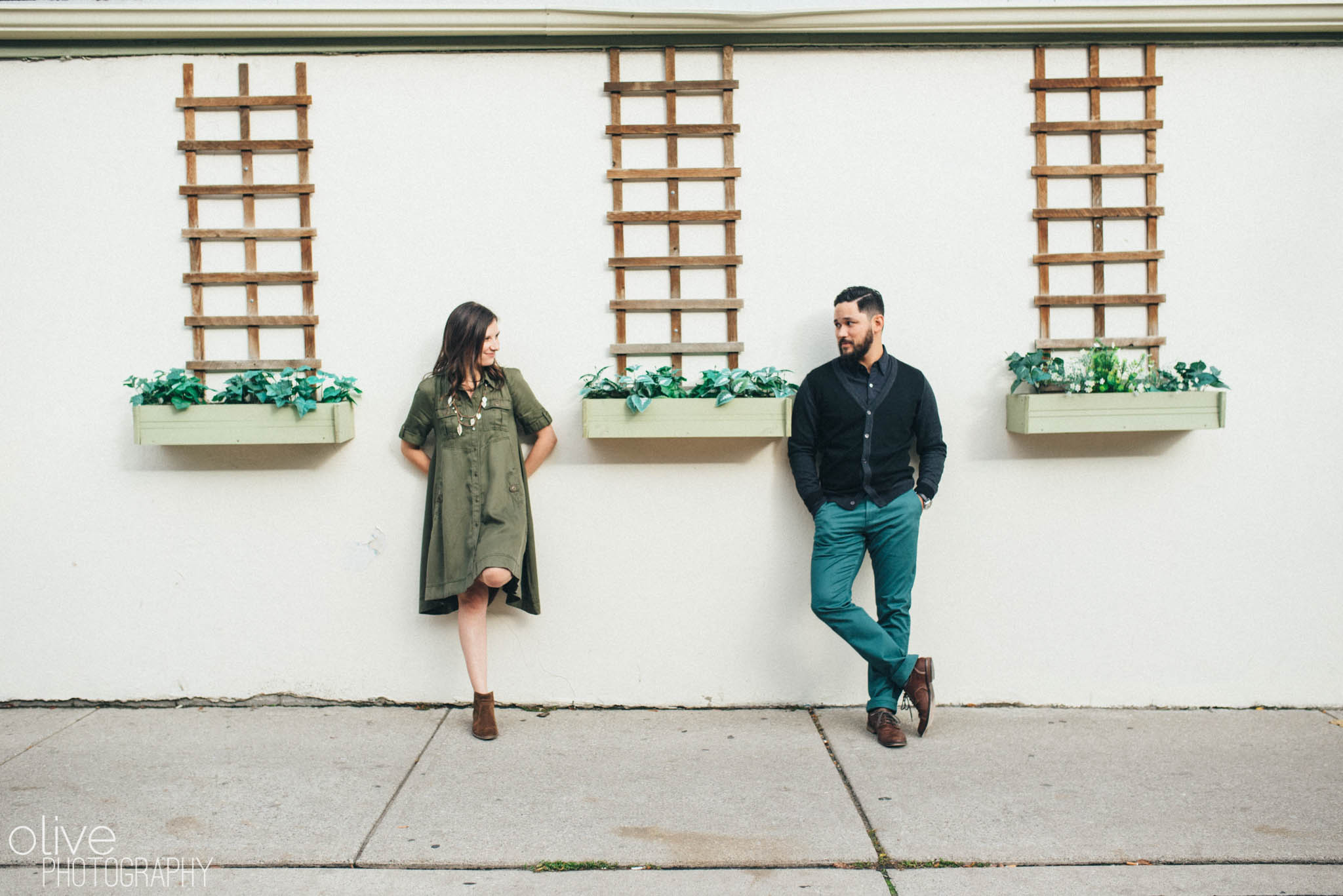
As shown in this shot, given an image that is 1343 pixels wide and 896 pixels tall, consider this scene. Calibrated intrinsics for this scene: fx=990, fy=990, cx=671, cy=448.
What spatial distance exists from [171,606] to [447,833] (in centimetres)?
213

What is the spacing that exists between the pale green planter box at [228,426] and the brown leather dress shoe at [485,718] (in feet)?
4.23

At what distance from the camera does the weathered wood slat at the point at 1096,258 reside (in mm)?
4477

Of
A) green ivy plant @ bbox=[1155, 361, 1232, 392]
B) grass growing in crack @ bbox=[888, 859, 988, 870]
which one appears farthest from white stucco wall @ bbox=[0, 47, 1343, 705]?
grass growing in crack @ bbox=[888, 859, 988, 870]

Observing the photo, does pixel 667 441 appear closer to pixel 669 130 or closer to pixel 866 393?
pixel 866 393

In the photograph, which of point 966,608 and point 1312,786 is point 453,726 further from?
point 1312,786

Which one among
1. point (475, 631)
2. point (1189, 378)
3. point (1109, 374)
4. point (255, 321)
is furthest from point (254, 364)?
point (1189, 378)

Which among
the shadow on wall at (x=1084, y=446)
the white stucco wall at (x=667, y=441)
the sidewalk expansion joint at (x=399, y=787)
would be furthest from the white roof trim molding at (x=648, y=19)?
the sidewalk expansion joint at (x=399, y=787)

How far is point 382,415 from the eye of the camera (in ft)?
15.1

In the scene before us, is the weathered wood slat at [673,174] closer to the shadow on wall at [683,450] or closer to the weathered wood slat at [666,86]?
the weathered wood slat at [666,86]

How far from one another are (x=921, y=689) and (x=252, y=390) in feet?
10.4

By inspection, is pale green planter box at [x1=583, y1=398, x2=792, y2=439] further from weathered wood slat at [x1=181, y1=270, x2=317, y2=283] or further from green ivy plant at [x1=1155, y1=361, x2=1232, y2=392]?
green ivy plant at [x1=1155, y1=361, x2=1232, y2=392]

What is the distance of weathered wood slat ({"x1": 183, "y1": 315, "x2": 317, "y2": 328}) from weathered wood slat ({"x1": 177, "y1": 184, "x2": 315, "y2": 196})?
558mm

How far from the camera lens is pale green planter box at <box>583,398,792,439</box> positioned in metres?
4.26

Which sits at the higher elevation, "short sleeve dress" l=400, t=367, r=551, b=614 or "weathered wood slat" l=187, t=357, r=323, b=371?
"weathered wood slat" l=187, t=357, r=323, b=371
